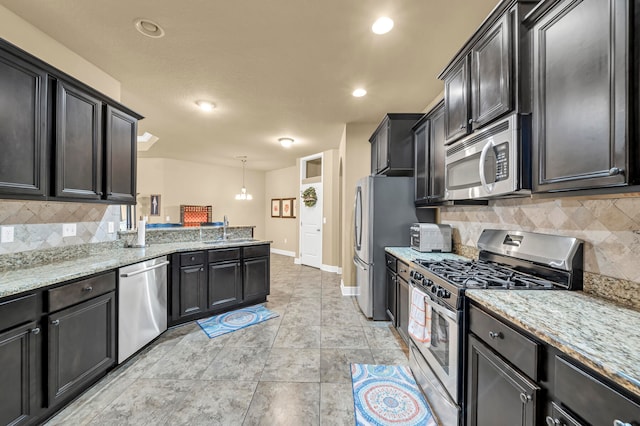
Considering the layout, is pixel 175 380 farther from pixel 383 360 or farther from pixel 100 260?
pixel 383 360

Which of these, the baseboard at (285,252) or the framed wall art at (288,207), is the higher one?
the framed wall art at (288,207)

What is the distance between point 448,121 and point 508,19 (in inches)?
29.5

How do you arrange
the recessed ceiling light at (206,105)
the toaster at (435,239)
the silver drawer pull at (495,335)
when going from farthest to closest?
the recessed ceiling light at (206,105) → the toaster at (435,239) → the silver drawer pull at (495,335)

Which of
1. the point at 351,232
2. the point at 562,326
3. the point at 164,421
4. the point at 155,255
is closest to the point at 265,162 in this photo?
the point at 351,232

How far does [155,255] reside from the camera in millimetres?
2629

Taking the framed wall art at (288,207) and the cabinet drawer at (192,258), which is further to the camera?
the framed wall art at (288,207)

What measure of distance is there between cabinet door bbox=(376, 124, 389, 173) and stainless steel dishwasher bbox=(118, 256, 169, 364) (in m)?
2.79

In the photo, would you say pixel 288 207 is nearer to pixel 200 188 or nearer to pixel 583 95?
pixel 200 188

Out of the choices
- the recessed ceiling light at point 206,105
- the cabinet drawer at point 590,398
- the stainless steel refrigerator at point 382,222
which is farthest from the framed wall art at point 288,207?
the cabinet drawer at point 590,398

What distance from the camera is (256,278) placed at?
3.71 metres

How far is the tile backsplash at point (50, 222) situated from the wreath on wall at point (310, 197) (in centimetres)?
416

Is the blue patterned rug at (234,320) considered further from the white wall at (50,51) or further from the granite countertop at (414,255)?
the white wall at (50,51)

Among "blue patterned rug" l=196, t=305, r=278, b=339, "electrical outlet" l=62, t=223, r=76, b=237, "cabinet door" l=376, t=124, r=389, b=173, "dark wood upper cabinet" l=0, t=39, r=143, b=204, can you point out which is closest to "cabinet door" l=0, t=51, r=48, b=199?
"dark wood upper cabinet" l=0, t=39, r=143, b=204

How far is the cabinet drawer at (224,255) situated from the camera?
3233 millimetres
